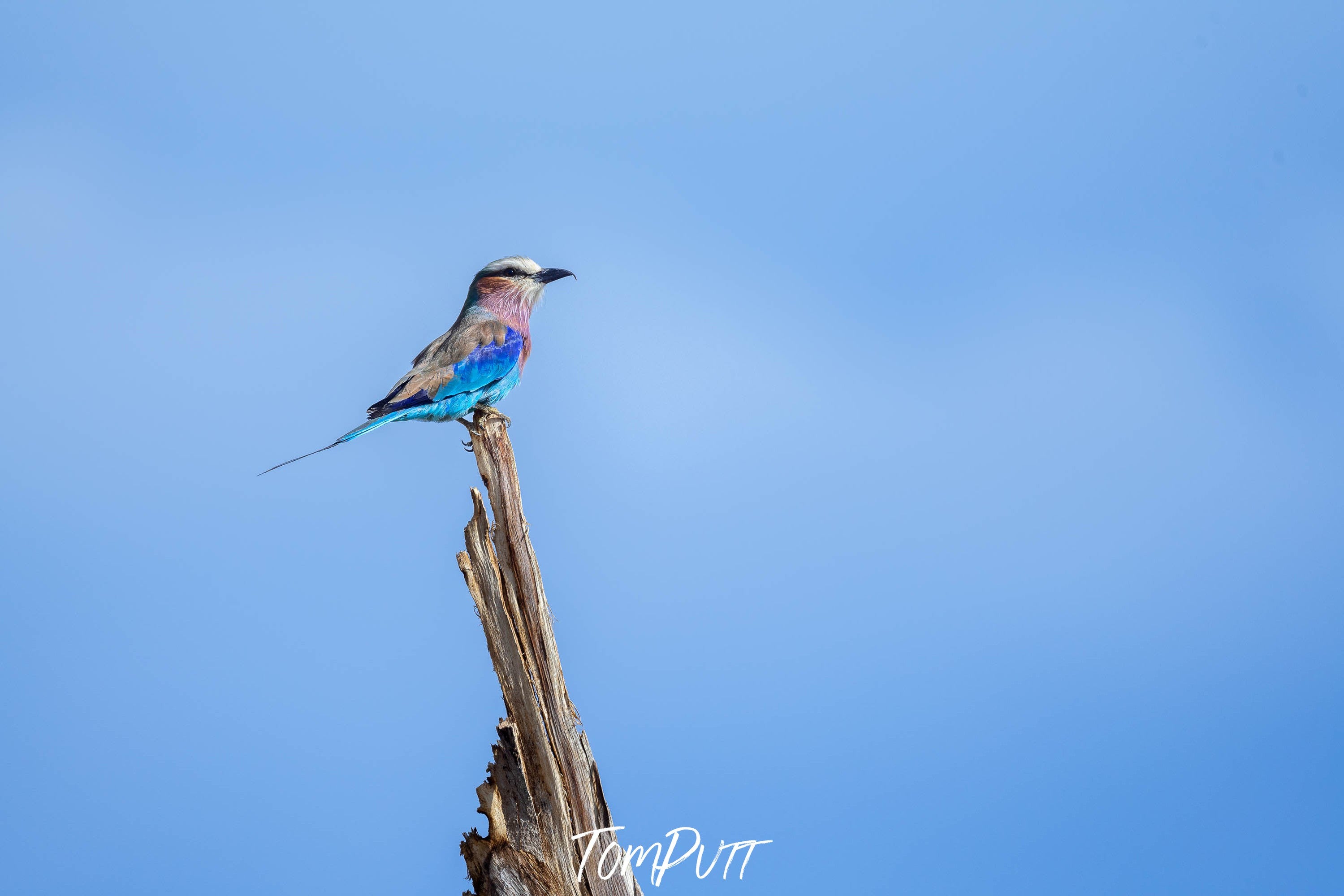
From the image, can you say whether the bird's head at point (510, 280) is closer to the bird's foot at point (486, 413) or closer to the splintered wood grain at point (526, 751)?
the bird's foot at point (486, 413)

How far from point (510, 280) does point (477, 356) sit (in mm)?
932

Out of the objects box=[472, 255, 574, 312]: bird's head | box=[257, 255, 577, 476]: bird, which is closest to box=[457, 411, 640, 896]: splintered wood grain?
box=[257, 255, 577, 476]: bird

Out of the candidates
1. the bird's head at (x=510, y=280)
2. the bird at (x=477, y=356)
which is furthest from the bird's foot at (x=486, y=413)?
the bird's head at (x=510, y=280)

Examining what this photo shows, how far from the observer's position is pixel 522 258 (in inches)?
290

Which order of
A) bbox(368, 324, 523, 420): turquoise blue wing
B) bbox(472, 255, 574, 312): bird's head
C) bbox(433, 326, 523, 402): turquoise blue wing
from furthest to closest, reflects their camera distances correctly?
bbox(472, 255, 574, 312): bird's head < bbox(433, 326, 523, 402): turquoise blue wing < bbox(368, 324, 523, 420): turquoise blue wing

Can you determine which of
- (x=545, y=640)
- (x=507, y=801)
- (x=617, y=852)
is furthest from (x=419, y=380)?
(x=617, y=852)

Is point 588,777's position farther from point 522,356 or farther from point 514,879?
point 522,356

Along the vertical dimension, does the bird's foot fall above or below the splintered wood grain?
above

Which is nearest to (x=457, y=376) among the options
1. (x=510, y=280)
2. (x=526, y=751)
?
(x=510, y=280)

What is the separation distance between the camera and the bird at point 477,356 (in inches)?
249

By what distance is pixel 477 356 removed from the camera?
21.9ft

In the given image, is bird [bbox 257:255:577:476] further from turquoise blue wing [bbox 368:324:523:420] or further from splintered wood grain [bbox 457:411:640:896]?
splintered wood grain [bbox 457:411:640:896]

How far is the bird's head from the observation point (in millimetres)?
7297

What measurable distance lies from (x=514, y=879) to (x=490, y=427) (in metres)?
2.37
